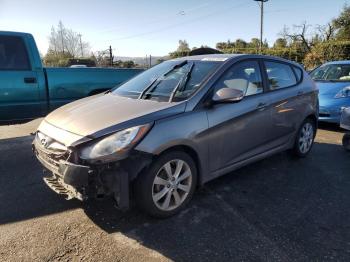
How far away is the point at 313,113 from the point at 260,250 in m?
3.20

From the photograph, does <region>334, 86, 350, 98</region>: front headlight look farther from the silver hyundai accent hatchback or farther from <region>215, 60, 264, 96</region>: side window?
<region>215, 60, 264, 96</region>: side window

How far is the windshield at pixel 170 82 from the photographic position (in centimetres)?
373

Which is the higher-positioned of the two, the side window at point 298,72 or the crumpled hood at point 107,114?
the side window at point 298,72

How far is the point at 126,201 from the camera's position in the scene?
9.89ft

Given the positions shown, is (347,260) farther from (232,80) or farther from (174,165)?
(232,80)

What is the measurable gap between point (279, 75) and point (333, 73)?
4.49 metres

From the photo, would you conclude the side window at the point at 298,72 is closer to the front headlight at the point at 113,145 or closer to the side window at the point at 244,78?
the side window at the point at 244,78

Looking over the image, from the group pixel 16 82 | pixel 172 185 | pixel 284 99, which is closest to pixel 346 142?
pixel 284 99

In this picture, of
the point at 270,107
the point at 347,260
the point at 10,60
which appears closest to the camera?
the point at 347,260

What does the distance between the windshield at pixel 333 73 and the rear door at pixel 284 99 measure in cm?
360

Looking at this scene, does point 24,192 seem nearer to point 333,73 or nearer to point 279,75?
point 279,75

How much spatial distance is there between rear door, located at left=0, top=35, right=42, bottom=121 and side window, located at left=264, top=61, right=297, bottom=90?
3932mm

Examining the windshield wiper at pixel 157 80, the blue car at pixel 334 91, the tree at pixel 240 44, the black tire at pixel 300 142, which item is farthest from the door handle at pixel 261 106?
the tree at pixel 240 44

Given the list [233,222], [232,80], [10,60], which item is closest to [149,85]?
[232,80]
